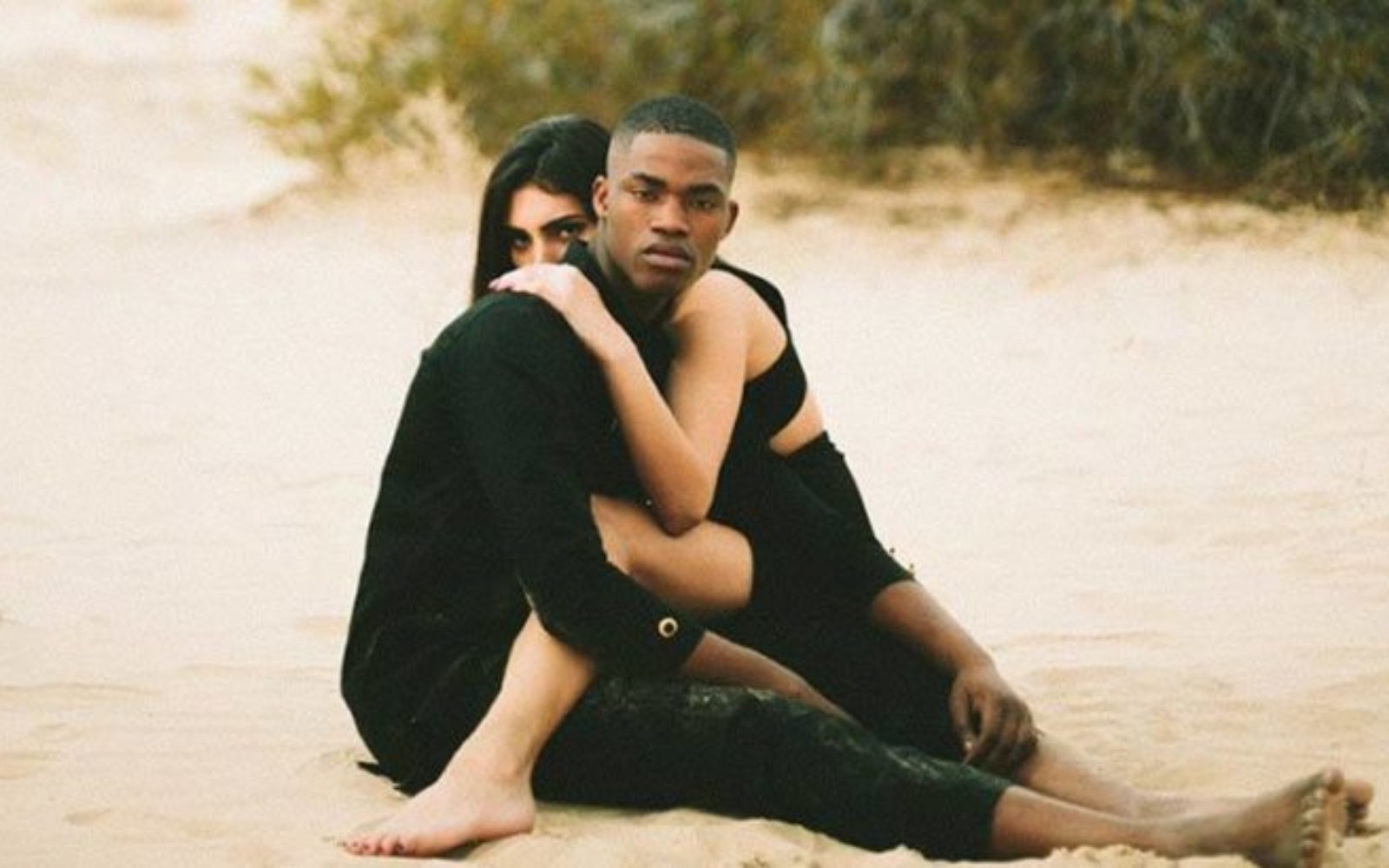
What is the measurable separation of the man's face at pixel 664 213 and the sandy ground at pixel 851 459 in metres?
0.89

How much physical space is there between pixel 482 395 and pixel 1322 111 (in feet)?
23.7

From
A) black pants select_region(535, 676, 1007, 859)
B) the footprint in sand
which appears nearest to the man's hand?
black pants select_region(535, 676, 1007, 859)

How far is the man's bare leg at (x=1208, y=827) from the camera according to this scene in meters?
→ 3.21

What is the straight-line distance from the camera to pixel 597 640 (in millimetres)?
3447

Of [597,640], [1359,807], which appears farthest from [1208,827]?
[597,640]

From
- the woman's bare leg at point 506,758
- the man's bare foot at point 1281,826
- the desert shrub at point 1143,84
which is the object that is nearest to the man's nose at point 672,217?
the woman's bare leg at point 506,758

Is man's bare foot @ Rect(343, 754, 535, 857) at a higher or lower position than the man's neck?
lower

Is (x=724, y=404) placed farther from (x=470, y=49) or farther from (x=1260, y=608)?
(x=470, y=49)

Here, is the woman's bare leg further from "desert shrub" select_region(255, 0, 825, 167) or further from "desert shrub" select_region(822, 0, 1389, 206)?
"desert shrub" select_region(255, 0, 825, 167)

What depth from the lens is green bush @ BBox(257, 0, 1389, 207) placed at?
392 inches

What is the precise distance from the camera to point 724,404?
3883mm

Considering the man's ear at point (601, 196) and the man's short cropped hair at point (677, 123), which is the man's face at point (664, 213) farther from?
the man's ear at point (601, 196)

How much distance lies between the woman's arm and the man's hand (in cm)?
54

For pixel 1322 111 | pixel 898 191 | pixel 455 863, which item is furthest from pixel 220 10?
pixel 455 863
